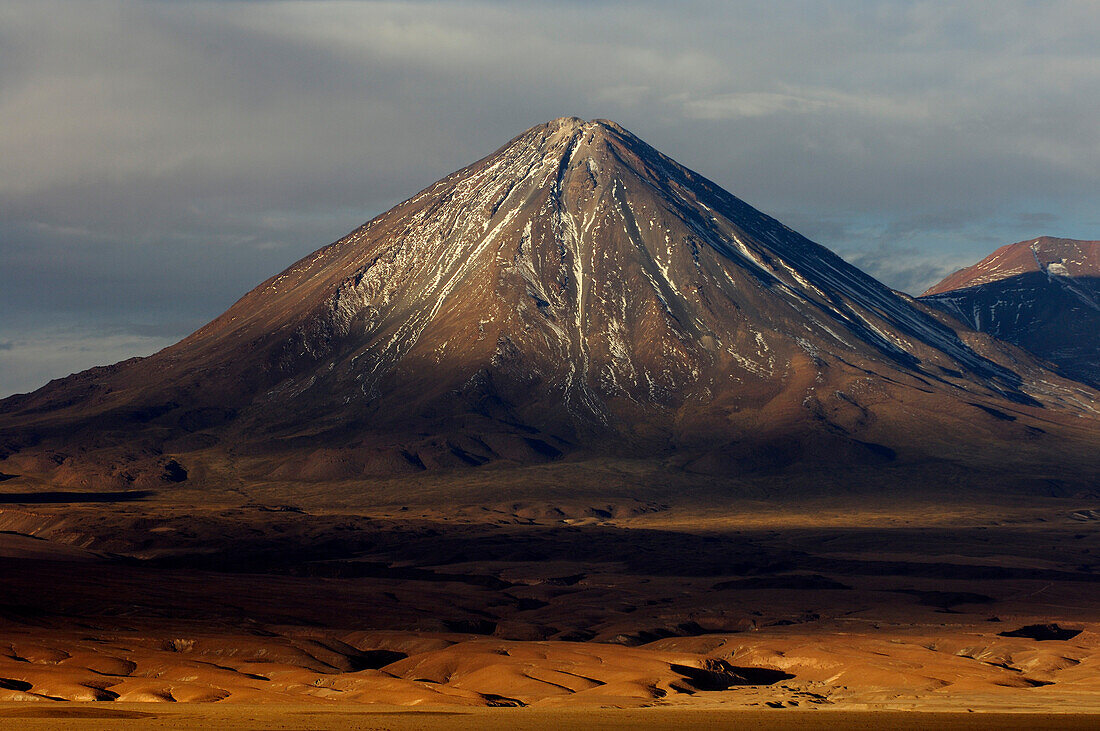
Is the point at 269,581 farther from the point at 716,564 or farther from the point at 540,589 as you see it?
the point at 716,564

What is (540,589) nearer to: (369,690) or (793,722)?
(369,690)

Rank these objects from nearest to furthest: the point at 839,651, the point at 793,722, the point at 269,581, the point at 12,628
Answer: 1. the point at 793,722
2. the point at 839,651
3. the point at 12,628
4. the point at 269,581

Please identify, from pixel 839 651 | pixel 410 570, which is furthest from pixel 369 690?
pixel 410 570

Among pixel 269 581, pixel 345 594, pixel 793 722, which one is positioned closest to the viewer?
pixel 793 722

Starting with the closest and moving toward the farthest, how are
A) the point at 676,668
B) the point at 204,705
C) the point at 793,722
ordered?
the point at 793,722, the point at 204,705, the point at 676,668

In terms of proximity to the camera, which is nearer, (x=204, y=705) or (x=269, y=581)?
(x=204, y=705)

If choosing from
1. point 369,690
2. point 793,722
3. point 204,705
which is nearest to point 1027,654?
point 793,722
